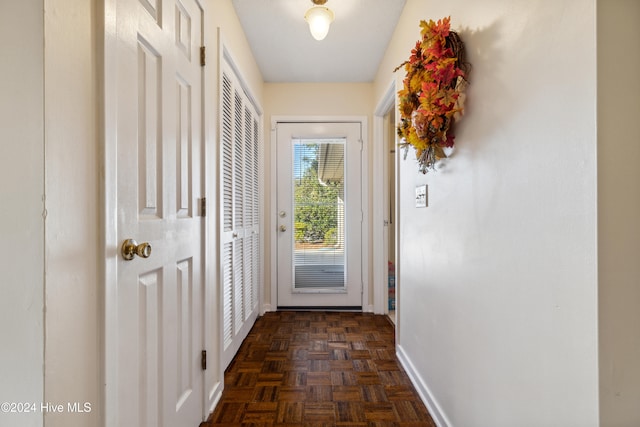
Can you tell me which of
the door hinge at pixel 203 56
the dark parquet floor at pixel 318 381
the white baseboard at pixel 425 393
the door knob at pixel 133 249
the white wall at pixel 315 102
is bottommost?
the dark parquet floor at pixel 318 381

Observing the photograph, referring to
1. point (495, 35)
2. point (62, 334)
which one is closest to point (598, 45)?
point (495, 35)

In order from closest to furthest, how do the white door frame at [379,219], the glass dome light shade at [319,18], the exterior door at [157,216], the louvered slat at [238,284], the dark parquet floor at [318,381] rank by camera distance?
the exterior door at [157,216] → the dark parquet floor at [318,381] → the glass dome light shade at [319,18] → the louvered slat at [238,284] → the white door frame at [379,219]

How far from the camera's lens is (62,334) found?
642 mm

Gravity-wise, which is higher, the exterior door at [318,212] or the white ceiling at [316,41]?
the white ceiling at [316,41]

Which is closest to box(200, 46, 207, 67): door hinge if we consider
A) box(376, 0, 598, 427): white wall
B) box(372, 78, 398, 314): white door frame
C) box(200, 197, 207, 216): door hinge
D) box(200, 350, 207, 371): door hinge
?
box(200, 197, 207, 216): door hinge

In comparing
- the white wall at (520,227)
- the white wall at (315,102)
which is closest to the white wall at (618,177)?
the white wall at (520,227)

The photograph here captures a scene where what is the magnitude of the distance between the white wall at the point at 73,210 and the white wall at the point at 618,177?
1112 millimetres

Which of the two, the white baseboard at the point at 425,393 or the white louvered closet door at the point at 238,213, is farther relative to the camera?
the white louvered closet door at the point at 238,213

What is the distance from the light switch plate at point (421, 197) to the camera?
61.4 inches

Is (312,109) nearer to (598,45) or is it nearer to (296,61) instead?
(296,61)

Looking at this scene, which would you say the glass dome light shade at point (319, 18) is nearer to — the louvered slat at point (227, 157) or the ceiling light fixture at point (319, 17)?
the ceiling light fixture at point (319, 17)

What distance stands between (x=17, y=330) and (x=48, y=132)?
1.32 feet

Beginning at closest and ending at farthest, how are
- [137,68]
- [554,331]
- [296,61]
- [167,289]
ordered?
[554,331] < [137,68] < [167,289] < [296,61]

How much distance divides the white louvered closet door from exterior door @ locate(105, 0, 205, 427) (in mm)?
391
